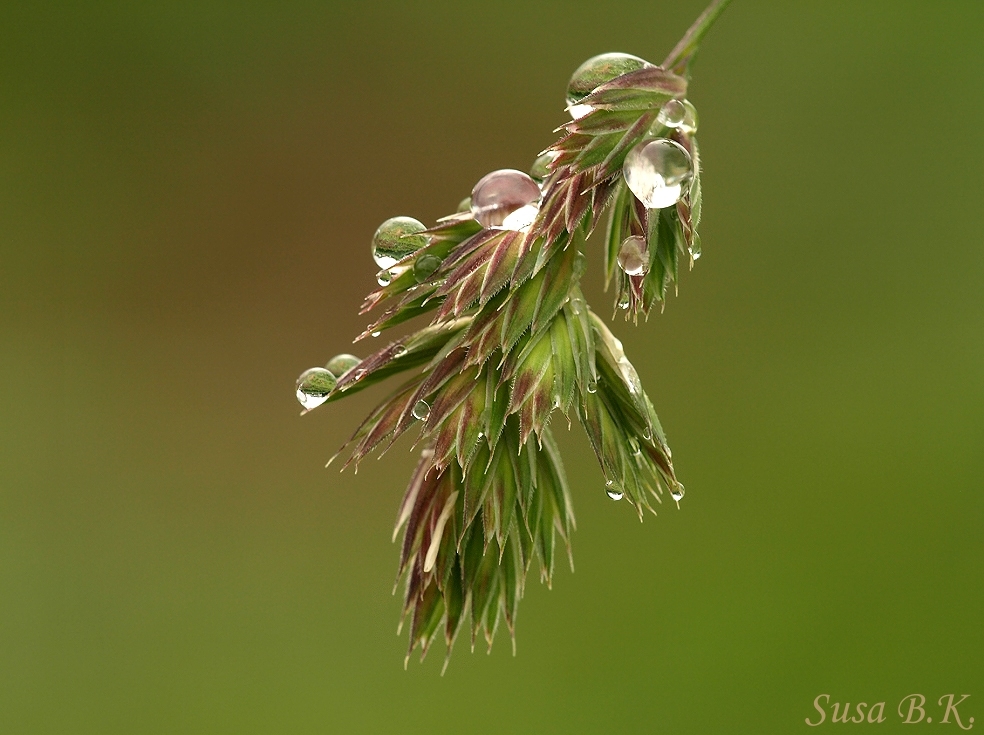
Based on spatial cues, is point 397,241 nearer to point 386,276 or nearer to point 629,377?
point 386,276

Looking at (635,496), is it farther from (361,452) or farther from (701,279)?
(701,279)

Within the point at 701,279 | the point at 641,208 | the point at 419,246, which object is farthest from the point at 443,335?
the point at 701,279

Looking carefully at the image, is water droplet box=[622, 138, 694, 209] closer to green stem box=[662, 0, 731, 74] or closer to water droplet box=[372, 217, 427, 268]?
green stem box=[662, 0, 731, 74]

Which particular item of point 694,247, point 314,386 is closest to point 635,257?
point 694,247

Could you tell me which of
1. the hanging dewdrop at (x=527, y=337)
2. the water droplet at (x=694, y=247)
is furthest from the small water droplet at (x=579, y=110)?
the water droplet at (x=694, y=247)

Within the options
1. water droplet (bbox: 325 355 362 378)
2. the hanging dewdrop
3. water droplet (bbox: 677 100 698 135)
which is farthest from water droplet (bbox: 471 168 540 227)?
water droplet (bbox: 325 355 362 378)
